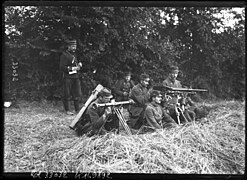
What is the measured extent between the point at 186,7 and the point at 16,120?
268 centimetres

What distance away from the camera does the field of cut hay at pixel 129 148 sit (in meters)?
3.98

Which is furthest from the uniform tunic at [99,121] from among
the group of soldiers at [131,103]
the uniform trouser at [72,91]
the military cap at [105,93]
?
the uniform trouser at [72,91]

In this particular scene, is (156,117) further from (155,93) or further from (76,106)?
(76,106)

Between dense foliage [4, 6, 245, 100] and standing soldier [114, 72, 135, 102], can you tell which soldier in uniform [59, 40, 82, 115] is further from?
standing soldier [114, 72, 135, 102]

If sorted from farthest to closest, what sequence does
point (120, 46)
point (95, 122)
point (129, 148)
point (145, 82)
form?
point (120, 46)
point (145, 82)
point (95, 122)
point (129, 148)

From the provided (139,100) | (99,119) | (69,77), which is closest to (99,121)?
(99,119)

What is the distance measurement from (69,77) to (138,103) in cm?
97

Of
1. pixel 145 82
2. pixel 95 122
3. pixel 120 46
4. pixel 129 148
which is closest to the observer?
pixel 129 148

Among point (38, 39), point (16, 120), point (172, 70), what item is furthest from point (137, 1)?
point (16, 120)

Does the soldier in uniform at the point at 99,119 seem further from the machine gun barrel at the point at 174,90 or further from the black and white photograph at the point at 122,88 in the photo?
the machine gun barrel at the point at 174,90

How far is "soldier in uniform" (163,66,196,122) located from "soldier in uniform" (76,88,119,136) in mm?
731

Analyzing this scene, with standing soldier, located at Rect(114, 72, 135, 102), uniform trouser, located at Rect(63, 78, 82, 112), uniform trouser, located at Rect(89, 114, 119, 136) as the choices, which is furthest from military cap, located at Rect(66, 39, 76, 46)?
uniform trouser, located at Rect(89, 114, 119, 136)

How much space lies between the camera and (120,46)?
4.43 metres

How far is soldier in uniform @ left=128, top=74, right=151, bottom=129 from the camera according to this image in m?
4.21
